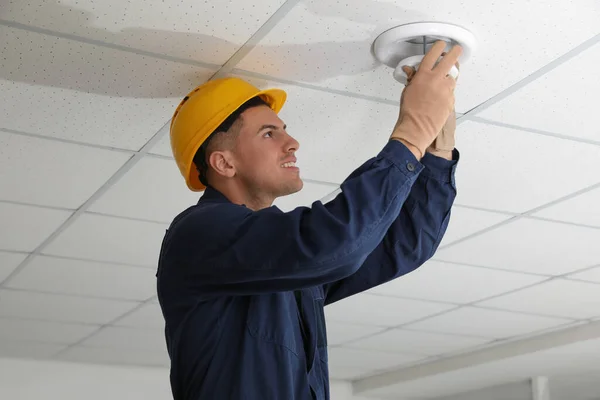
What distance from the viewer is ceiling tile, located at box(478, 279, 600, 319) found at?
4637 mm

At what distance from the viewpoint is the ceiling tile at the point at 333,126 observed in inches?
106

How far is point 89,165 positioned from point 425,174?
142 cm

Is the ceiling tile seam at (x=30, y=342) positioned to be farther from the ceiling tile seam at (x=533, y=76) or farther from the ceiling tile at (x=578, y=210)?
the ceiling tile seam at (x=533, y=76)

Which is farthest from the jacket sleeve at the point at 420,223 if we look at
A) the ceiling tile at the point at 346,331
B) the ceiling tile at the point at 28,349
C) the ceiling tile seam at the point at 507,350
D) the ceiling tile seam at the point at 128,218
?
the ceiling tile at the point at 28,349

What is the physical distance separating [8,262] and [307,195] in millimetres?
1675

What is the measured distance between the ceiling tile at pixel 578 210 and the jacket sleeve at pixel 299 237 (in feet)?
5.78

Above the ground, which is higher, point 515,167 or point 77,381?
point 77,381

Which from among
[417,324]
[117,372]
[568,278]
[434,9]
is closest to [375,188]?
[434,9]

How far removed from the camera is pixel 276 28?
90.6 inches

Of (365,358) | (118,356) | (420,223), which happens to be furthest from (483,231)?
(118,356)

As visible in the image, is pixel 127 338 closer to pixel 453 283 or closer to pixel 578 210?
pixel 453 283

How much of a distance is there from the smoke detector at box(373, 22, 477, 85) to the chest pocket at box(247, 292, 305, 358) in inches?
30.2

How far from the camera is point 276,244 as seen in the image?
178 centimetres

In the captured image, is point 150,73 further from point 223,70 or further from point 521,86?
point 521,86
